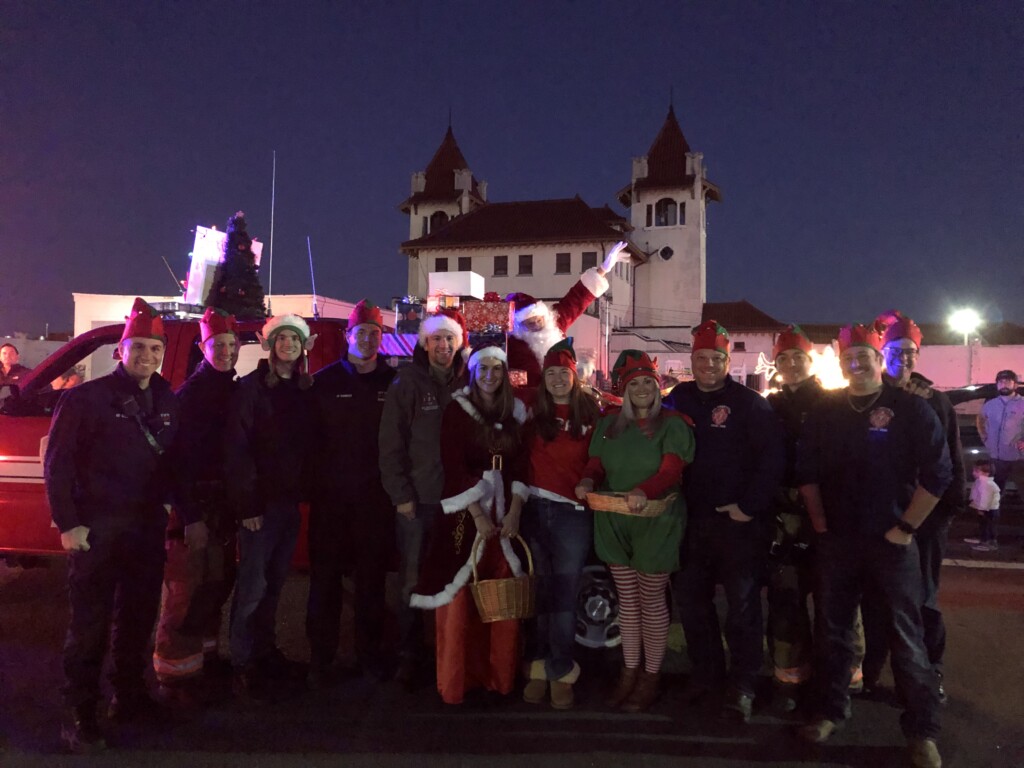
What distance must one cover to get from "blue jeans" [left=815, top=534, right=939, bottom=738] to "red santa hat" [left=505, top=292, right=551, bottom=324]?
2465 mm

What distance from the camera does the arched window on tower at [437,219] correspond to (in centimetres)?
4675

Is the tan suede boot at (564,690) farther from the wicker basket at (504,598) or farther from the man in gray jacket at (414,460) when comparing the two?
the man in gray jacket at (414,460)

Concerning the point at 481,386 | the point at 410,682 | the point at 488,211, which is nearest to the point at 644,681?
the point at 410,682

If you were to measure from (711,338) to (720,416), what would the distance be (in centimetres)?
43

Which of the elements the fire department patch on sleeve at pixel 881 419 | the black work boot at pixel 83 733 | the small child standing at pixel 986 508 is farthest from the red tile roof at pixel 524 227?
the black work boot at pixel 83 733

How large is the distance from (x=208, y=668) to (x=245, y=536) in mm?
977

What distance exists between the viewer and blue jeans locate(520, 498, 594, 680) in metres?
3.70

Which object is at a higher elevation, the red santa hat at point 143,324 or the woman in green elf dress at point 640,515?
the red santa hat at point 143,324

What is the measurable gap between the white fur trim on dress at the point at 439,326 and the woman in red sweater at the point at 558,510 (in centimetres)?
64

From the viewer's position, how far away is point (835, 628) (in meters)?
3.33

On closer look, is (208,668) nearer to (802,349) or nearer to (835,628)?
(835,628)

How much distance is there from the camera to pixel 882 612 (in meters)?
3.27

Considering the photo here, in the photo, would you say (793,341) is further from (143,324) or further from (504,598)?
(143,324)

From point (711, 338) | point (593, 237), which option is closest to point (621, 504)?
point (711, 338)
